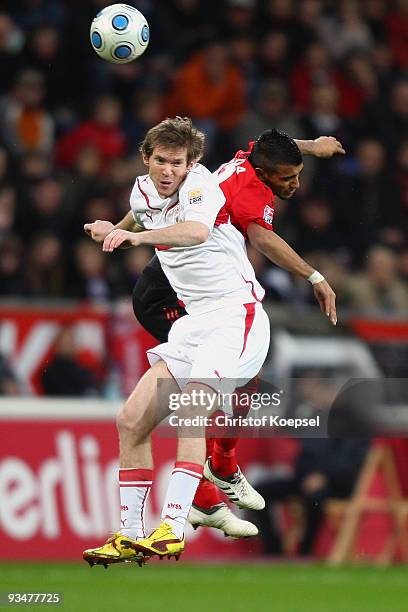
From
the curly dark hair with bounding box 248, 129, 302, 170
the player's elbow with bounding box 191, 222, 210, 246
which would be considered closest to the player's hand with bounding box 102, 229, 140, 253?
the player's elbow with bounding box 191, 222, 210, 246

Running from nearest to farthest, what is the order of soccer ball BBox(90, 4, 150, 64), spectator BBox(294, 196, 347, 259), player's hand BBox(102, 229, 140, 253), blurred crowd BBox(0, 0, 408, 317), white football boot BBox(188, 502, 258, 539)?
1. player's hand BBox(102, 229, 140, 253)
2. soccer ball BBox(90, 4, 150, 64)
3. white football boot BBox(188, 502, 258, 539)
4. blurred crowd BBox(0, 0, 408, 317)
5. spectator BBox(294, 196, 347, 259)

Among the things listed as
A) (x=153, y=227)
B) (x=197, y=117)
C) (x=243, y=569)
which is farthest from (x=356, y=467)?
(x=153, y=227)

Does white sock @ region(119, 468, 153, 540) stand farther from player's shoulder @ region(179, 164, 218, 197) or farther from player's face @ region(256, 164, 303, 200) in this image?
player's face @ region(256, 164, 303, 200)

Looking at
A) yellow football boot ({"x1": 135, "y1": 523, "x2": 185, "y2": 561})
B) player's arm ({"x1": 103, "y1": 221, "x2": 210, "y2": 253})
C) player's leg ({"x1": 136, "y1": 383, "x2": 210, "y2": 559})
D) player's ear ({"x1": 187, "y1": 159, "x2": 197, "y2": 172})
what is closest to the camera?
player's arm ({"x1": 103, "y1": 221, "x2": 210, "y2": 253})

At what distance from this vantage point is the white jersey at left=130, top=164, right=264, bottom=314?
27.4ft

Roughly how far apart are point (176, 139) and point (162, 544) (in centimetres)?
203

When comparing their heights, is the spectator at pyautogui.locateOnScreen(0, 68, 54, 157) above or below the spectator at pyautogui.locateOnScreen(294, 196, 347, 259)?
above

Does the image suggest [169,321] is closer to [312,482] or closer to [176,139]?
[176,139]

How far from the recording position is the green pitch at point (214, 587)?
511 inches

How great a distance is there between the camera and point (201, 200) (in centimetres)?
809

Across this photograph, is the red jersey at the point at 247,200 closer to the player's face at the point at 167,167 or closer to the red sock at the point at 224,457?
the player's face at the point at 167,167

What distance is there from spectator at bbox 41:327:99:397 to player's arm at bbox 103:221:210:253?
246 inches

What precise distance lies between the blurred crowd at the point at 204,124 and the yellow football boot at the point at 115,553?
21.1ft

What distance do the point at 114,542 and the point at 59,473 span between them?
6609 millimetres
